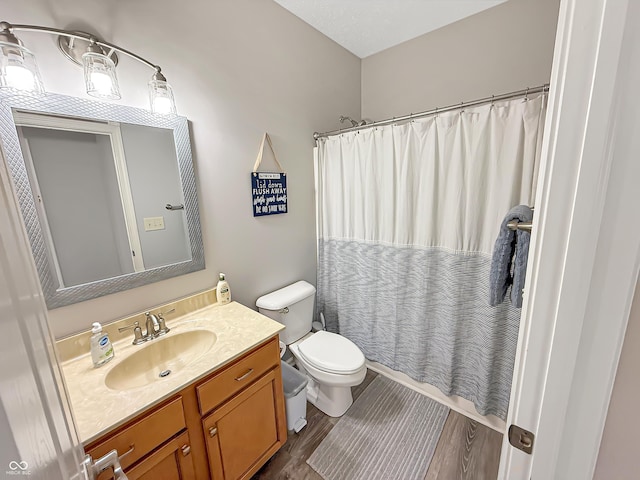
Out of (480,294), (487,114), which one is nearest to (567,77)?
(487,114)

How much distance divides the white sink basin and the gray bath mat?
89 centimetres

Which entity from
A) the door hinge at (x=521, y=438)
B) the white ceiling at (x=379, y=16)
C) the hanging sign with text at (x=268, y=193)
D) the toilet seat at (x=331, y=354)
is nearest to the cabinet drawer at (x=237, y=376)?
the toilet seat at (x=331, y=354)

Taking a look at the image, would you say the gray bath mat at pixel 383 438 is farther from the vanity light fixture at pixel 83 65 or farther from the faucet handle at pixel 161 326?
the vanity light fixture at pixel 83 65

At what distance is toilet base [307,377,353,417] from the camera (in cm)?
165

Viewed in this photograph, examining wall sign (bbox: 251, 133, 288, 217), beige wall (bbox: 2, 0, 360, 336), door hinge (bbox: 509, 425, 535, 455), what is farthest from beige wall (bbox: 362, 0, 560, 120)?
door hinge (bbox: 509, 425, 535, 455)

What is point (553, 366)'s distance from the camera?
42 centimetres

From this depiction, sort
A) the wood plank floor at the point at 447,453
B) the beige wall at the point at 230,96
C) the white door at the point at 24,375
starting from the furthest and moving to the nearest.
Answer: the wood plank floor at the point at 447,453 → the beige wall at the point at 230,96 → the white door at the point at 24,375

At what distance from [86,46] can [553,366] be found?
1.74m

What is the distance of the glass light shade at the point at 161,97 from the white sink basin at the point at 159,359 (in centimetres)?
107

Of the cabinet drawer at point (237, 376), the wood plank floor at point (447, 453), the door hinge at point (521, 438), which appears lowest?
the wood plank floor at point (447, 453)

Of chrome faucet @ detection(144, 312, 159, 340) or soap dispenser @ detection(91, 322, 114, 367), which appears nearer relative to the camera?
soap dispenser @ detection(91, 322, 114, 367)

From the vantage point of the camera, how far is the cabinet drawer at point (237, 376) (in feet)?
3.27

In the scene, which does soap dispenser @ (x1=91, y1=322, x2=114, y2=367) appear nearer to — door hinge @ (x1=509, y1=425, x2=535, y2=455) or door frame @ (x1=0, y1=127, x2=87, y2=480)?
door frame @ (x1=0, y1=127, x2=87, y2=480)

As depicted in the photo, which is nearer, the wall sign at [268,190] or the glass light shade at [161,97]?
the glass light shade at [161,97]
